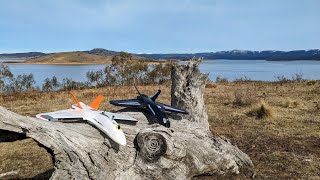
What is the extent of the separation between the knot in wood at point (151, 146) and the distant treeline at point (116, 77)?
27109 millimetres

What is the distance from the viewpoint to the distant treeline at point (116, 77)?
34531mm

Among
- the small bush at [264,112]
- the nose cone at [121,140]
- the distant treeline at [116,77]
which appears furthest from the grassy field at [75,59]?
the nose cone at [121,140]

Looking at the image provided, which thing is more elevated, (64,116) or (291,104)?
(64,116)

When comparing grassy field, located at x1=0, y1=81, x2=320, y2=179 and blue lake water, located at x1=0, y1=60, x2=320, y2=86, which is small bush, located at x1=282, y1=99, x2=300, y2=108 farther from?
blue lake water, located at x1=0, y1=60, x2=320, y2=86

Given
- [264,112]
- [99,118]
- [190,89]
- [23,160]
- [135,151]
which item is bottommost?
[23,160]

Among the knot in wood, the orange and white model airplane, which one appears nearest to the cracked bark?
the knot in wood

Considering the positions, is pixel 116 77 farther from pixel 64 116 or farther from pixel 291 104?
pixel 64 116

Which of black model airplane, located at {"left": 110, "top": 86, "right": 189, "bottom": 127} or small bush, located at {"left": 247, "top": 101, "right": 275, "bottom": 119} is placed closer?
black model airplane, located at {"left": 110, "top": 86, "right": 189, "bottom": 127}

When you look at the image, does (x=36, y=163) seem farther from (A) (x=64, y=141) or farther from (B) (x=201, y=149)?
(B) (x=201, y=149)

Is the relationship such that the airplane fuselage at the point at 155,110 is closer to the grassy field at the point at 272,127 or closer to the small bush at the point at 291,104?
the grassy field at the point at 272,127

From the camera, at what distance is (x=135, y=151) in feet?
22.6

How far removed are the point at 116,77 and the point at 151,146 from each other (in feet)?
103

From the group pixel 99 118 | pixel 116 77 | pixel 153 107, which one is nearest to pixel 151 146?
pixel 99 118

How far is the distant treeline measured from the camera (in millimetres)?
34531
